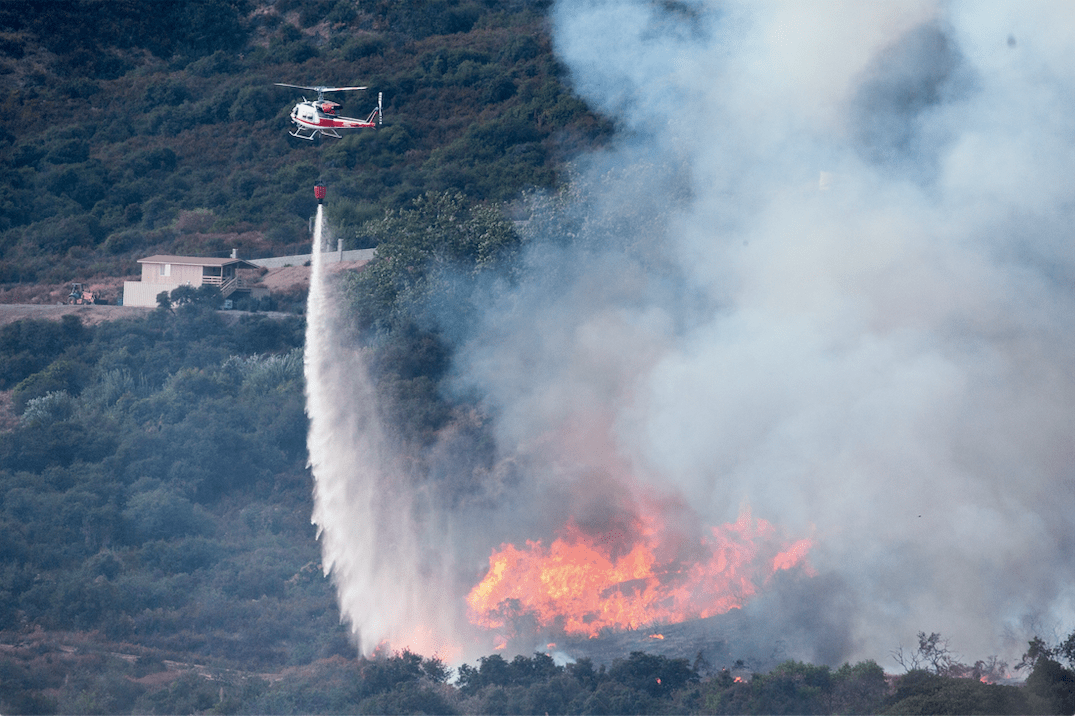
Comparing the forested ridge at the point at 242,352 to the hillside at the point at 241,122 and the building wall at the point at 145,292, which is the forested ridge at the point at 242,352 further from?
the building wall at the point at 145,292

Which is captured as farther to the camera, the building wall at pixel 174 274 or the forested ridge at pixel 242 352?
the building wall at pixel 174 274

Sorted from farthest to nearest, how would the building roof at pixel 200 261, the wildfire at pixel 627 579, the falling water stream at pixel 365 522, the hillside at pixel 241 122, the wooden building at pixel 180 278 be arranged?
1. the hillside at pixel 241 122
2. the building roof at pixel 200 261
3. the wooden building at pixel 180 278
4. the falling water stream at pixel 365 522
5. the wildfire at pixel 627 579

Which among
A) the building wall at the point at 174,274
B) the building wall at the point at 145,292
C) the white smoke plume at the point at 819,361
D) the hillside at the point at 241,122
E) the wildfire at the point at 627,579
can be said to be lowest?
the wildfire at the point at 627,579

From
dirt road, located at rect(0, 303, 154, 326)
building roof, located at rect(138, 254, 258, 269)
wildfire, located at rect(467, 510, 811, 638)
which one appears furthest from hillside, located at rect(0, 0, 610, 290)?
wildfire, located at rect(467, 510, 811, 638)

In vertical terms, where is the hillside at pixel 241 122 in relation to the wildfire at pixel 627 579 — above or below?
above

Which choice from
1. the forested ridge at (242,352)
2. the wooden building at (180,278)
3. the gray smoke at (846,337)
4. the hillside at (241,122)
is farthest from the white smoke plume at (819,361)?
the wooden building at (180,278)

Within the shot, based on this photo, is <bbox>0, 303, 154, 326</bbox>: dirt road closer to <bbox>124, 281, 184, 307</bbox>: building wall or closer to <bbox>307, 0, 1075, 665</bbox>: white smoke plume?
<bbox>124, 281, 184, 307</bbox>: building wall

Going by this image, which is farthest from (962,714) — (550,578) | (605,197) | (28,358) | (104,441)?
→ (28,358)
